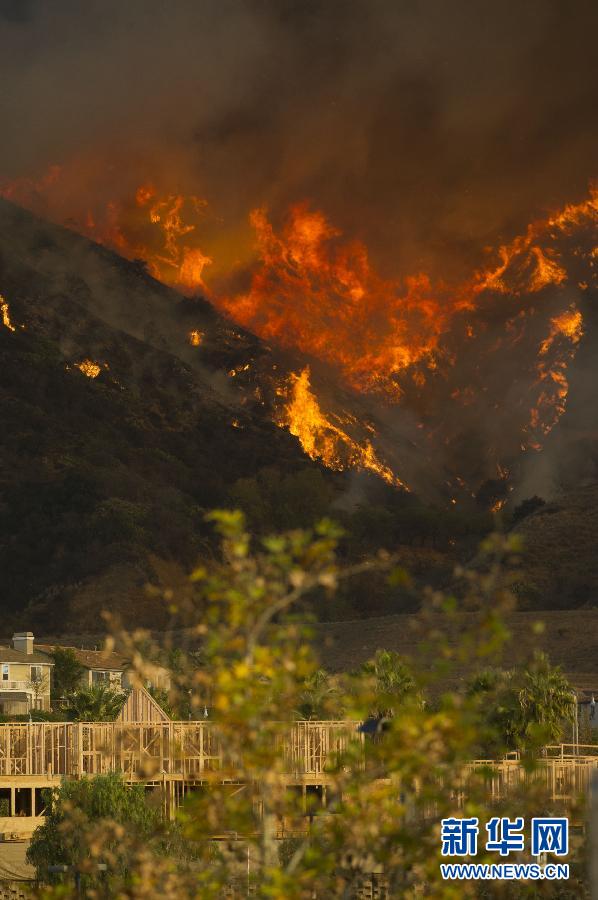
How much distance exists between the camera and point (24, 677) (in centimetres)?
8744

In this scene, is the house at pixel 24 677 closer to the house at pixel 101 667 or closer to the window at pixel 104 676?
the house at pixel 101 667

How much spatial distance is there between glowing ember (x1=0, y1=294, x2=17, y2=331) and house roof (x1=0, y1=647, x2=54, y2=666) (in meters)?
106

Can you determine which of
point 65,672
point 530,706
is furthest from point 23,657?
point 530,706

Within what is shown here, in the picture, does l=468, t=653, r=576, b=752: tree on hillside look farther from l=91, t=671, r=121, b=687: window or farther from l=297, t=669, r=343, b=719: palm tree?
l=91, t=671, r=121, b=687: window

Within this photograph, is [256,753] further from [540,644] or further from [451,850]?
[540,644]

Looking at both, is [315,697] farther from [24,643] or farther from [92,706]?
[24,643]

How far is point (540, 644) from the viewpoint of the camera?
4026 inches

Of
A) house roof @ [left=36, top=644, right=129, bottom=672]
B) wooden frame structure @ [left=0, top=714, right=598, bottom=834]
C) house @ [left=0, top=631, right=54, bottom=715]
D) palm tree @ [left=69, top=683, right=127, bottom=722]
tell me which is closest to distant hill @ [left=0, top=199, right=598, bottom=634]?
house roof @ [left=36, top=644, right=129, bottom=672]

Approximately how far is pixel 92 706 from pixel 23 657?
34.8 m

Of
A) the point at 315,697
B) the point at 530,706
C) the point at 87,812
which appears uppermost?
the point at 315,697

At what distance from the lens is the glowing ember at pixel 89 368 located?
19462 centimetres

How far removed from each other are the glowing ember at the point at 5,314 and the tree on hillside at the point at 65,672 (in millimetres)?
109141

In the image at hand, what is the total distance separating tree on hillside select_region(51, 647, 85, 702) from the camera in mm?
86062

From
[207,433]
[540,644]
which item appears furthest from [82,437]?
[540,644]
